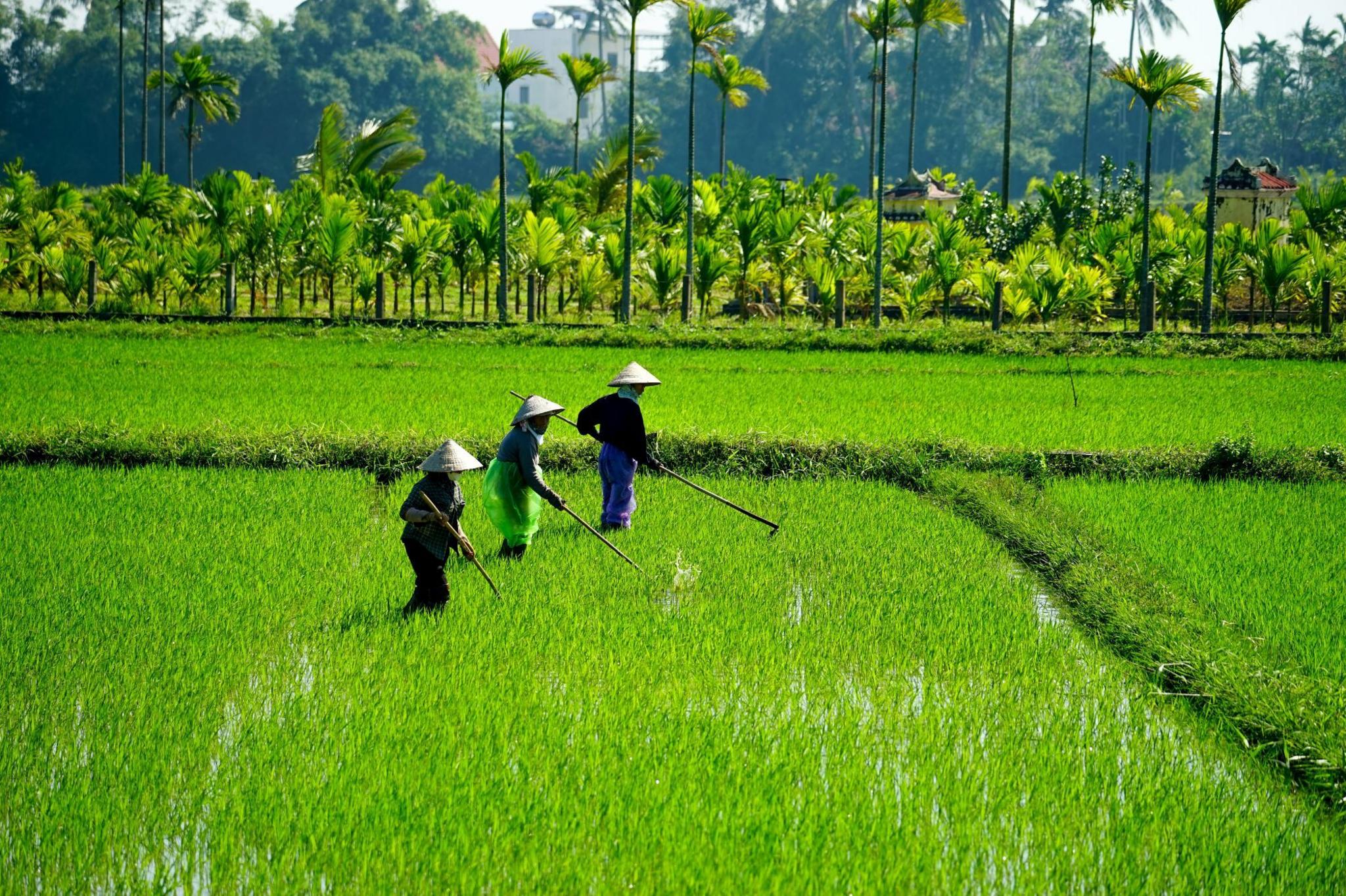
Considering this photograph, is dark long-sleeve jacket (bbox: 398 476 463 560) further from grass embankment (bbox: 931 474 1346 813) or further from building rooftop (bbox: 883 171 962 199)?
building rooftop (bbox: 883 171 962 199)

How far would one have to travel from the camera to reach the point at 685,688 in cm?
479

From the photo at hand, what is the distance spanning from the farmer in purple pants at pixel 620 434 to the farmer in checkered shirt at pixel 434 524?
149 cm

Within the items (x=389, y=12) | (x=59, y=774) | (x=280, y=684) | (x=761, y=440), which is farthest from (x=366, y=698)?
(x=389, y=12)

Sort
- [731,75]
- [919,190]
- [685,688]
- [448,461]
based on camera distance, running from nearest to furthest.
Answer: [685,688] < [448,461] < [731,75] < [919,190]

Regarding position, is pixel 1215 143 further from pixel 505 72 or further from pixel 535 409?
pixel 535 409

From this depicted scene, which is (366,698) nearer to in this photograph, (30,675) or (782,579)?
(30,675)

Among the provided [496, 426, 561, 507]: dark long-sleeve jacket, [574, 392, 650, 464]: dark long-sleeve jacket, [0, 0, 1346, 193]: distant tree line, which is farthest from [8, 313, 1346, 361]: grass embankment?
[0, 0, 1346, 193]: distant tree line

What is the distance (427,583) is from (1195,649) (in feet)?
9.68

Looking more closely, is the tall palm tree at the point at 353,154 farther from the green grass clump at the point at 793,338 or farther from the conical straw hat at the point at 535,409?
the conical straw hat at the point at 535,409

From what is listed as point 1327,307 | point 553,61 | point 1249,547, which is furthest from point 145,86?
point 553,61

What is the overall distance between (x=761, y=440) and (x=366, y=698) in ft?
16.5

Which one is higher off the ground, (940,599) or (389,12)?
(389,12)

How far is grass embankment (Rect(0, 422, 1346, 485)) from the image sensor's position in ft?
29.2

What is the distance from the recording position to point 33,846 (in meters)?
3.44
